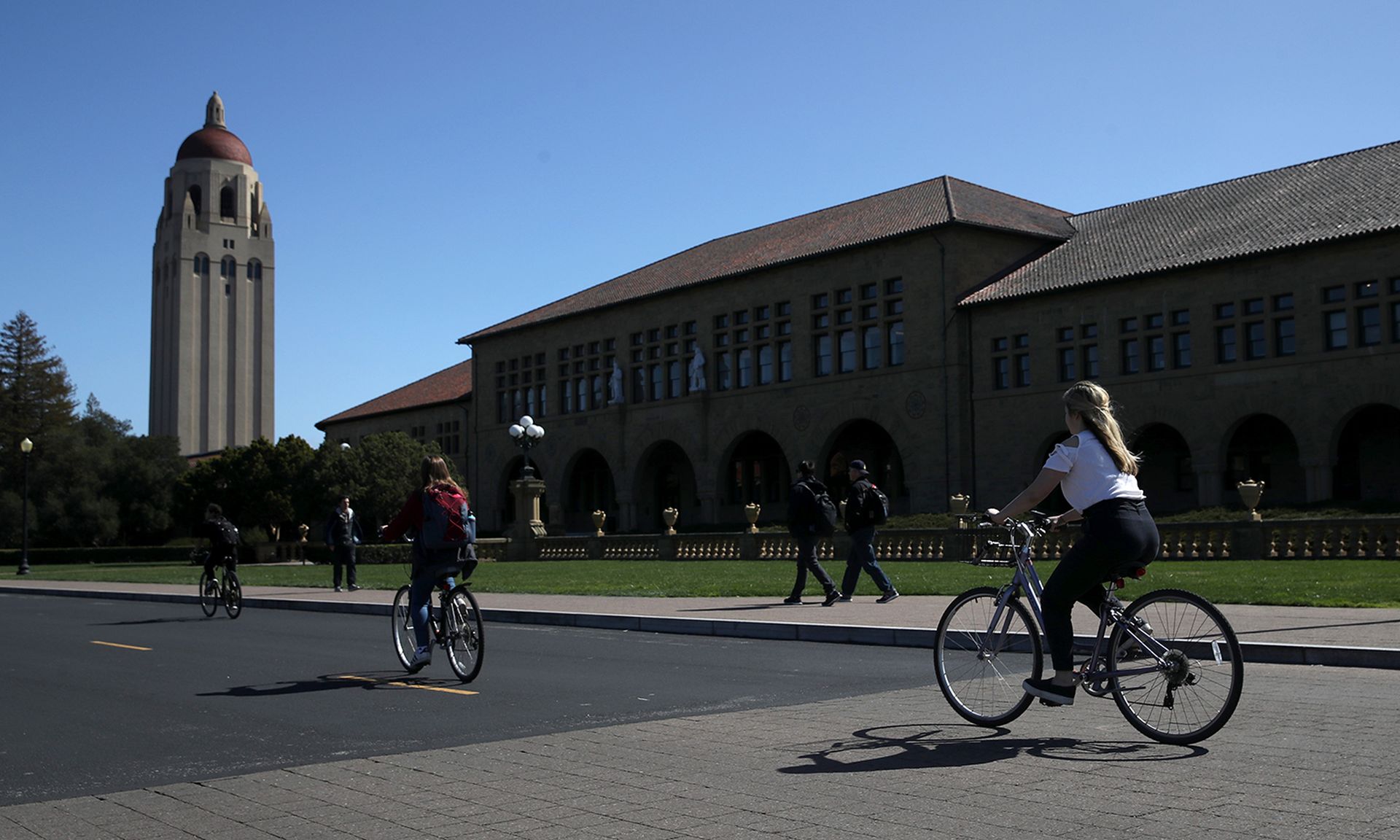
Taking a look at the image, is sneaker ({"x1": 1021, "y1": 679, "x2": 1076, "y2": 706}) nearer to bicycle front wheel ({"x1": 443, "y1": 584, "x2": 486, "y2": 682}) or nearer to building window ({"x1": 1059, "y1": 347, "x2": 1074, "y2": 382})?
bicycle front wheel ({"x1": 443, "y1": 584, "x2": 486, "y2": 682})

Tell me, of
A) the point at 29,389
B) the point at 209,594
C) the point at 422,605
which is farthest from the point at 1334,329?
the point at 29,389

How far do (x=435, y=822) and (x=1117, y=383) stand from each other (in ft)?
140

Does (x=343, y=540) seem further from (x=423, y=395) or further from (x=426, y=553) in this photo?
(x=423, y=395)

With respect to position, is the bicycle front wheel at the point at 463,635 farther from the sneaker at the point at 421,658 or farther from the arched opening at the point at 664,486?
the arched opening at the point at 664,486

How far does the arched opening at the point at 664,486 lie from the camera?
63.0 meters

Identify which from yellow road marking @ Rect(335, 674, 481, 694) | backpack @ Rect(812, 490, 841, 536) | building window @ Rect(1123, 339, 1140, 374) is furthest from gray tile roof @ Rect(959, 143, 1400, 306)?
yellow road marking @ Rect(335, 674, 481, 694)

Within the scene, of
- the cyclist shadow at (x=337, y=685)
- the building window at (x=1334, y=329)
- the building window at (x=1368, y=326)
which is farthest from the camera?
the building window at (x=1334, y=329)

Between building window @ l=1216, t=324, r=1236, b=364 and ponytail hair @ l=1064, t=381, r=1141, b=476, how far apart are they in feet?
127

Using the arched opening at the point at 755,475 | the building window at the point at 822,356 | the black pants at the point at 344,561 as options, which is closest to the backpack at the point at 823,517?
the black pants at the point at 344,561

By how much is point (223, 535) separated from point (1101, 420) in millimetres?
16344

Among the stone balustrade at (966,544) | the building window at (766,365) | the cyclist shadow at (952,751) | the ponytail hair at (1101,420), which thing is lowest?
the cyclist shadow at (952,751)

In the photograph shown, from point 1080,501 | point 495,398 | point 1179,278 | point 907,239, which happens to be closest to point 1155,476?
point 1179,278

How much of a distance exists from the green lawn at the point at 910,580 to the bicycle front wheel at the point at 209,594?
17.3 ft

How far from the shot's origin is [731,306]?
58219 millimetres
